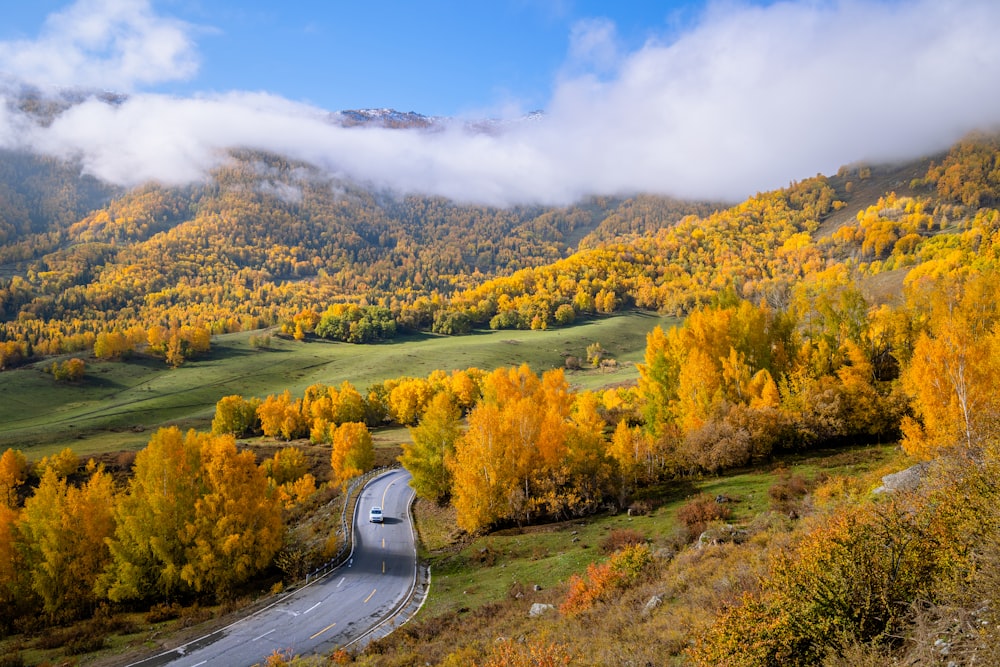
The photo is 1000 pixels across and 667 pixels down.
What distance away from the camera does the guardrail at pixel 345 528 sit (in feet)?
129

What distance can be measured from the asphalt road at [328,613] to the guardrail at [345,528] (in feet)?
2.14

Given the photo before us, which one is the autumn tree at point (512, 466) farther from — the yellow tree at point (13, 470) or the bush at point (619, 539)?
the yellow tree at point (13, 470)

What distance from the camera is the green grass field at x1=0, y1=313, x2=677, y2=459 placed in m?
123

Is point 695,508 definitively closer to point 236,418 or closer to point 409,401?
point 409,401

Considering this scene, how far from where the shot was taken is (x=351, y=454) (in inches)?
3201

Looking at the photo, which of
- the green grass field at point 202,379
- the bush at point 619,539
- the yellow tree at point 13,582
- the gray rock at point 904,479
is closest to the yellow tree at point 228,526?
the yellow tree at point 13,582

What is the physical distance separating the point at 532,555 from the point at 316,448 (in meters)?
81.4

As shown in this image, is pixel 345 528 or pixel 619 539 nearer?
pixel 619 539

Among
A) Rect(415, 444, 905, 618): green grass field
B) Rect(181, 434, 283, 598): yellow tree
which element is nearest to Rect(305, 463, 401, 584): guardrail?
Rect(181, 434, 283, 598): yellow tree

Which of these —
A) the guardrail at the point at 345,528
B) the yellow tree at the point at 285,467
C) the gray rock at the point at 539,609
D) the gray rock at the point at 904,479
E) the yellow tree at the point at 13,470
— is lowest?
the yellow tree at the point at 285,467

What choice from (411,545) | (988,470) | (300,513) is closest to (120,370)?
(300,513)

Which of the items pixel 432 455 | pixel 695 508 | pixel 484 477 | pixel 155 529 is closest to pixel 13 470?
pixel 155 529

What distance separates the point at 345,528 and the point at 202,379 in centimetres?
14001

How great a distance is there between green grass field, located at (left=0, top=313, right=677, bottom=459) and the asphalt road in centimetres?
8597
